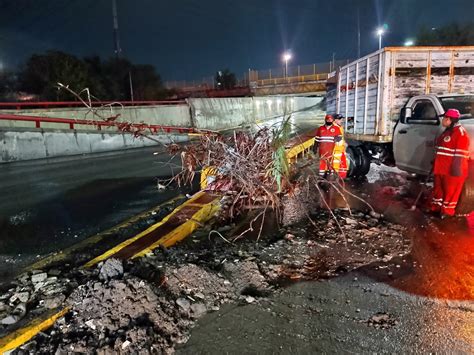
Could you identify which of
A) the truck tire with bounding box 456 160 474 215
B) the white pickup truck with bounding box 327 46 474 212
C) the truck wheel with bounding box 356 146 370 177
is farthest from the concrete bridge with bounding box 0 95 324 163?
the truck tire with bounding box 456 160 474 215

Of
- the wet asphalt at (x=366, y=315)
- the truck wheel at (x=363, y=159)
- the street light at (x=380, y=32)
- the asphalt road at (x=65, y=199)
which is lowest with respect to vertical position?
the wet asphalt at (x=366, y=315)

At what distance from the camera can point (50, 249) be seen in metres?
4.66

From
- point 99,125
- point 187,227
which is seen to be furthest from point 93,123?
point 99,125

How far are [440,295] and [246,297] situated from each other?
1851 millimetres

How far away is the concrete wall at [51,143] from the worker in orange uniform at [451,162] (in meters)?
7.96

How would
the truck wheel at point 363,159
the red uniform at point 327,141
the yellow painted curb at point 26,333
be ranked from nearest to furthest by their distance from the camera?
the yellow painted curb at point 26,333 < the red uniform at point 327,141 < the truck wheel at point 363,159

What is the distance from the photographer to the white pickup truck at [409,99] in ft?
20.3

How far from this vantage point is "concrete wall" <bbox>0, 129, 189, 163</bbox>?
37.7 ft

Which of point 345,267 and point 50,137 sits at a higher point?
point 50,137

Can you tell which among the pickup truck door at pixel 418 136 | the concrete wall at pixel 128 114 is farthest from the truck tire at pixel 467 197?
the concrete wall at pixel 128 114

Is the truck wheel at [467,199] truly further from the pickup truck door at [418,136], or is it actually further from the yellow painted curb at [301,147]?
the yellow painted curb at [301,147]

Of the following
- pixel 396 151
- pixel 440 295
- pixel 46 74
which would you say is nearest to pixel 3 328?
pixel 440 295

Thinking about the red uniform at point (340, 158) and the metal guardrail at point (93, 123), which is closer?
the metal guardrail at point (93, 123)

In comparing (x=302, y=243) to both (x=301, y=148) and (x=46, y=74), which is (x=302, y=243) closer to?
(x=301, y=148)
